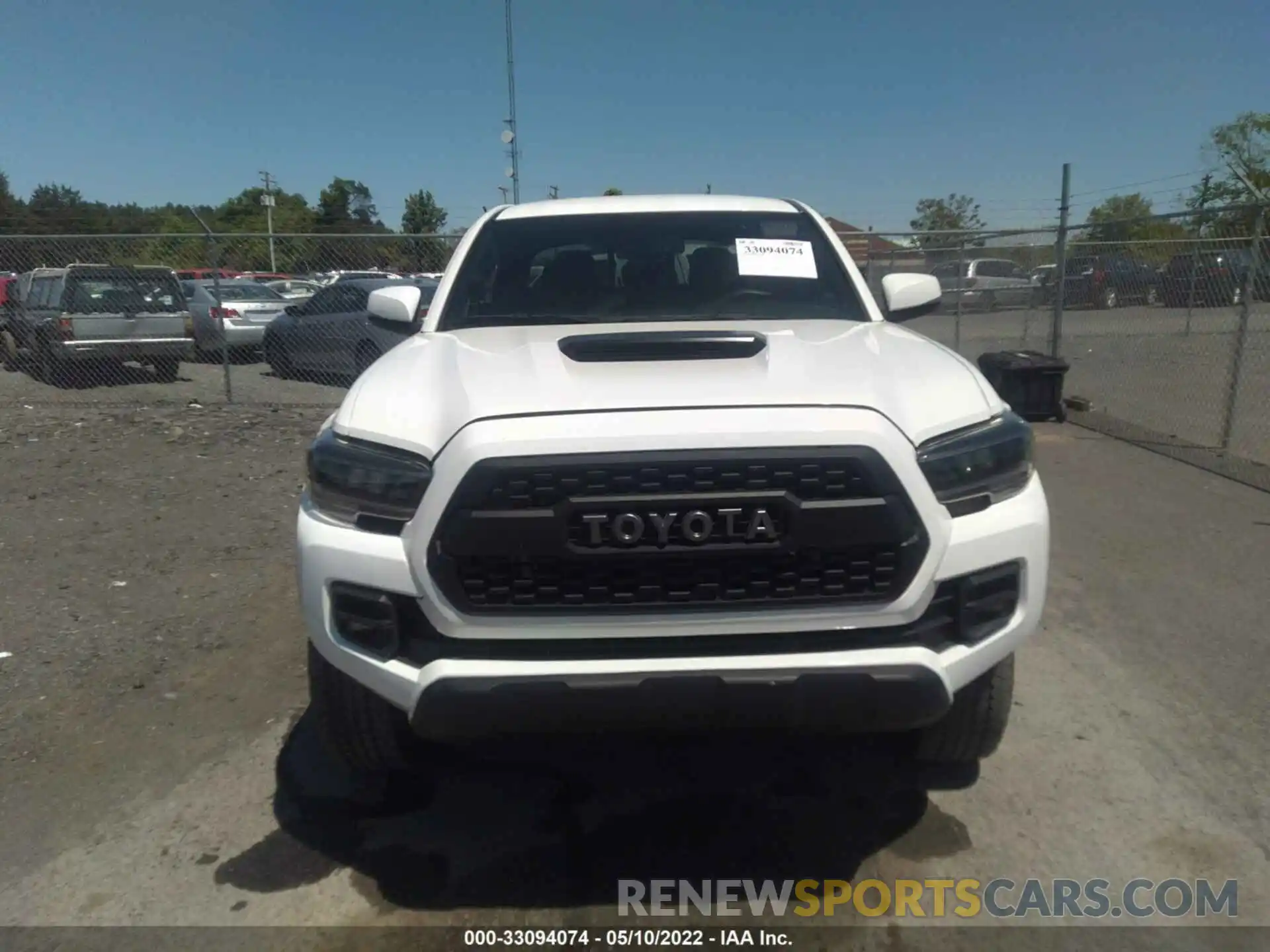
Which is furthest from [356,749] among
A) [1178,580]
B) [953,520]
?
[1178,580]

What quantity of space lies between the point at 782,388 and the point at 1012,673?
1.10 metres

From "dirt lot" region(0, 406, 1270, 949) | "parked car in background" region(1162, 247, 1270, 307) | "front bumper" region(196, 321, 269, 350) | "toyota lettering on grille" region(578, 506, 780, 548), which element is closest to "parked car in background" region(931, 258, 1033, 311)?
"parked car in background" region(1162, 247, 1270, 307)

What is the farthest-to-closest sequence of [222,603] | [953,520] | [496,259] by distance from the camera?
[222,603] → [496,259] → [953,520]

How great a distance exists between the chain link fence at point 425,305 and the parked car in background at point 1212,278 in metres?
0.02

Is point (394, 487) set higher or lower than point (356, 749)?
higher

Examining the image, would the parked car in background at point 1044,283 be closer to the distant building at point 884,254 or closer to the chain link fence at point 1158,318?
the chain link fence at point 1158,318

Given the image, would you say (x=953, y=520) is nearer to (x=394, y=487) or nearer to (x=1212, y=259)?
(x=394, y=487)

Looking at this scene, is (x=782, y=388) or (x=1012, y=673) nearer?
(x=782, y=388)

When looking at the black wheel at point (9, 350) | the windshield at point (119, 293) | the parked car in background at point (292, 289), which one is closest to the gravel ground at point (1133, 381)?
the black wheel at point (9, 350)

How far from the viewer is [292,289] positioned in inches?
675

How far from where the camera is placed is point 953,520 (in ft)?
8.04

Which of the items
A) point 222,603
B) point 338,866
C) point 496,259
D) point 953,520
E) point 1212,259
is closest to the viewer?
point 953,520

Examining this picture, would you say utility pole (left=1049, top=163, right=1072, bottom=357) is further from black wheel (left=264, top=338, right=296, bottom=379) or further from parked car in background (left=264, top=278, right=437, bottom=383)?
black wheel (left=264, top=338, right=296, bottom=379)

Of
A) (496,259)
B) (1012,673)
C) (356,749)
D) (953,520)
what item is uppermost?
(496,259)
